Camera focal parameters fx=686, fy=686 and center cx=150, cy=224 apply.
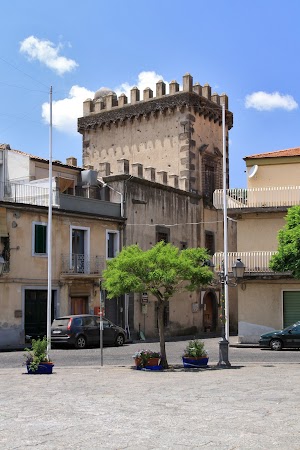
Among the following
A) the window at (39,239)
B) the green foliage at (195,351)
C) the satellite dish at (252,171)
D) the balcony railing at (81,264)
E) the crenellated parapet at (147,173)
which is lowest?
the green foliage at (195,351)

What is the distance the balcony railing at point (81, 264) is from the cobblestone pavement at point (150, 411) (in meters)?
15.2

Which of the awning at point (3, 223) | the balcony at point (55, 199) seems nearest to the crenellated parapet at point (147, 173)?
the balcony at point (55, 199)

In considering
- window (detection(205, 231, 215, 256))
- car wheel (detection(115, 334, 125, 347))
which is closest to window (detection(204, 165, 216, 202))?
window (detection(205, 231, 215, 256))

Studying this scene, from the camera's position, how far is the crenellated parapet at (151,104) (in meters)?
42.8

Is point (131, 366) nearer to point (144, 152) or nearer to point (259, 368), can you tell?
point (259, 368)

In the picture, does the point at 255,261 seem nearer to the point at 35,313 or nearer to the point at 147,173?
the point at 35,313

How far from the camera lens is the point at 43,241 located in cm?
3186

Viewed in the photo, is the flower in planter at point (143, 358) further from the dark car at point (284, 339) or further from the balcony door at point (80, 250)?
the balcony door at point (80, 250)

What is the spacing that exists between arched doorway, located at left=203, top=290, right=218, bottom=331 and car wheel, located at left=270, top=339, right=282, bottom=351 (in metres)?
15.3

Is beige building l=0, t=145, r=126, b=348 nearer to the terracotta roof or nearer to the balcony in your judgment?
the balcony

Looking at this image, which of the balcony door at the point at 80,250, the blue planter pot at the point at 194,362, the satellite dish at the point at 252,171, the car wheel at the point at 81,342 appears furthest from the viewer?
the balcony door at the point at 80,250

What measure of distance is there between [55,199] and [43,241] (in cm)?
230

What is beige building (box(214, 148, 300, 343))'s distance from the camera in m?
31.1

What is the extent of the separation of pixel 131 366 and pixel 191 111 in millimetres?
25089
